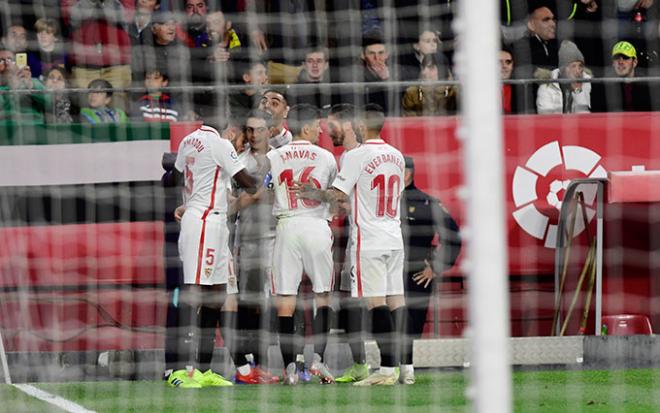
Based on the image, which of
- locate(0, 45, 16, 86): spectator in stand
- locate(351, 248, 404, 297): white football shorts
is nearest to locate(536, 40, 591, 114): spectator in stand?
locate(351, 248, 404, 297): white football shorts

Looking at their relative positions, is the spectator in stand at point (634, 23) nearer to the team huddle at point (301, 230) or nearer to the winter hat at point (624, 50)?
the winter hat at point (624, 50)

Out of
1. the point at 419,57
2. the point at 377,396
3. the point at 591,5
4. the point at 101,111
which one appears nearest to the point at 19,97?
the point at 101,111

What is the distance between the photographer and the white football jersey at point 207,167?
8.12 m

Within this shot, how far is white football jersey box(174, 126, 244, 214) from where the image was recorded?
8.12 metres

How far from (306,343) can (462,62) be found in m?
5.88

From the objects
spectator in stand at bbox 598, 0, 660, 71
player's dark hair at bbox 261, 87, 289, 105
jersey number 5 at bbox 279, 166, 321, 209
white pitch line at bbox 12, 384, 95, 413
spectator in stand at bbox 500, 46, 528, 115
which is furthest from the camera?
spectator in stand at bbox 500, 46, 528, 115

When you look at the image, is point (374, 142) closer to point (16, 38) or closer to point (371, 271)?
point (371, 271)

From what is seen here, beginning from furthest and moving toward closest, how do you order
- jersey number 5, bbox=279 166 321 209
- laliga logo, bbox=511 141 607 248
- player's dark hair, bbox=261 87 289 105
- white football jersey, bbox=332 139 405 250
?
laliga logo, bbox=511 141 607 248
player's dark hair, bbox=261 87 289 105
jersey number 5, bbox=279 166 321 209
white football jersey, bbox=332 139 405 250

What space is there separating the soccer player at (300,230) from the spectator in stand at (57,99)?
1266mm

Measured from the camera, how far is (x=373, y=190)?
26.6ft

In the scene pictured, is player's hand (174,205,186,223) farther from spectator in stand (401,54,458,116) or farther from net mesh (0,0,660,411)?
spectator in stand (401,54,458,116)

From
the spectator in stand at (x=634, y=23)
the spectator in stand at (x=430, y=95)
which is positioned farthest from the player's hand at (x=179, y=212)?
the spectator in stand at (x=634, y=23)

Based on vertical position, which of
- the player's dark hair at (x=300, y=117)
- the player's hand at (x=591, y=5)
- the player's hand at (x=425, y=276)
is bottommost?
the player's hand at (x=425, y=276)

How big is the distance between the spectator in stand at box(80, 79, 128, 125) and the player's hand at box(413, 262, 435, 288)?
78.9 inches
